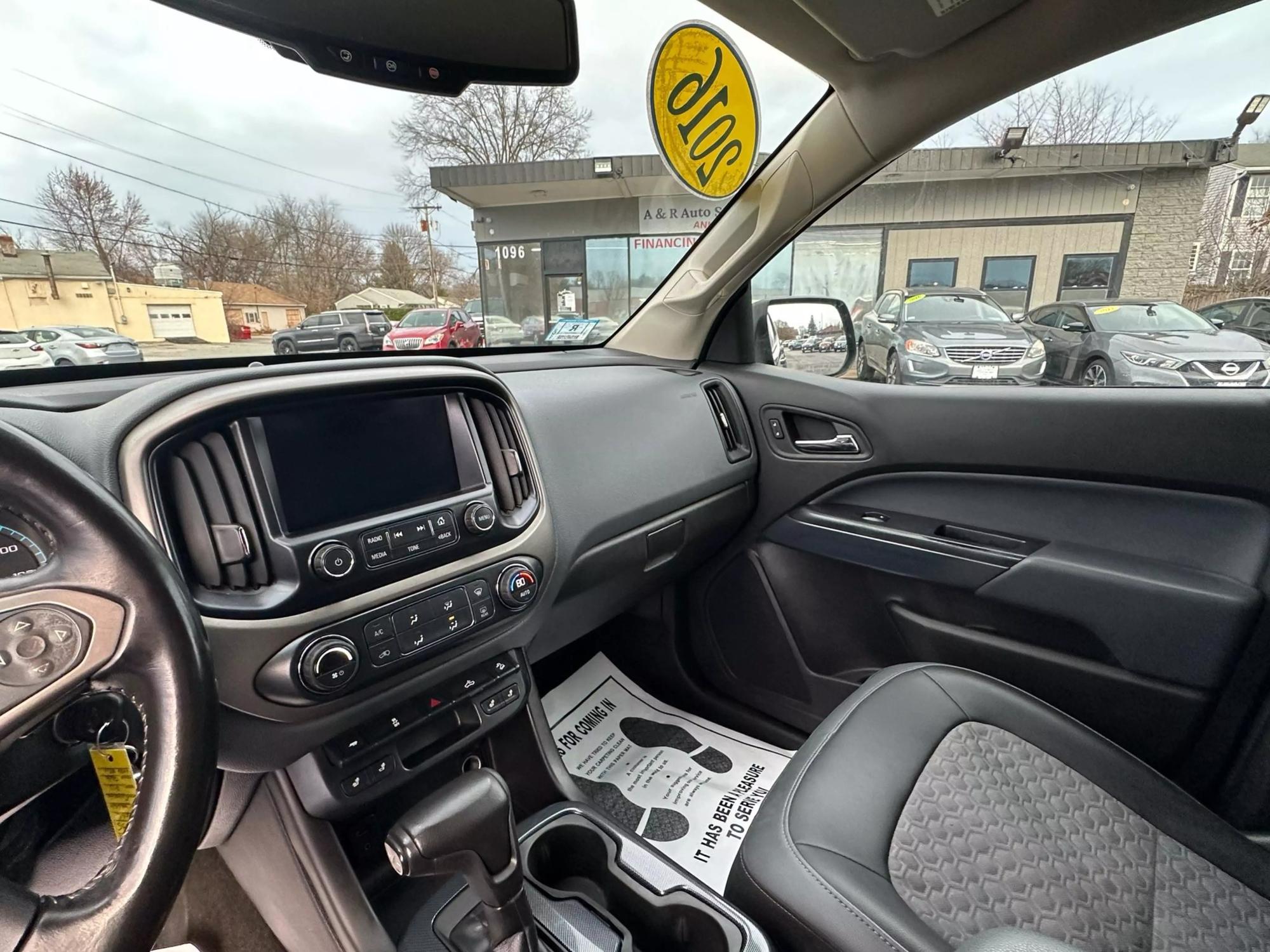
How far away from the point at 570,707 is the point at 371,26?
5.72 ft

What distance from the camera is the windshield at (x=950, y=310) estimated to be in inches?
67.2

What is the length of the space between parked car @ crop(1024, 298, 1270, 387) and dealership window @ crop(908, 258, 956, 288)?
22cm

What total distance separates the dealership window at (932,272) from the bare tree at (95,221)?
1701 mm

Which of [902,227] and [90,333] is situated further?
[902,227]

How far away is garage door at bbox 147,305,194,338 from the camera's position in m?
1.06

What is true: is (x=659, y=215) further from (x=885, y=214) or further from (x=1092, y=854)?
(x=1092, y=854)

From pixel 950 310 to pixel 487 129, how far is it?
48.3 inches

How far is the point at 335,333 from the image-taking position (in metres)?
1.33

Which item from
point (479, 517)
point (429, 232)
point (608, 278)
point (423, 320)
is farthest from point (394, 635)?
point (608, 278)

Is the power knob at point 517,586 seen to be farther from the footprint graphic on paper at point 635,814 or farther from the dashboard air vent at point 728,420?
the dashboard air vent at point 728,420

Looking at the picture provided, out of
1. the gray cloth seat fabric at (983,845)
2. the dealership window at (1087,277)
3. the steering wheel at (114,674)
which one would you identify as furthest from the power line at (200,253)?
the dealership window at (1087,277)

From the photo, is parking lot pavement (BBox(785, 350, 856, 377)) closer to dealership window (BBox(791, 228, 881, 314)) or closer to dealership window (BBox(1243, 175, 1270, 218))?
dealership window (BBox(791, 228, 881, 314))

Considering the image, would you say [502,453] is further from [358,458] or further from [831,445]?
[831,445]

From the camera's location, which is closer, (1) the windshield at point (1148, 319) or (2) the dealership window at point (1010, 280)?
(1) the windshield at point (1148, 319)
